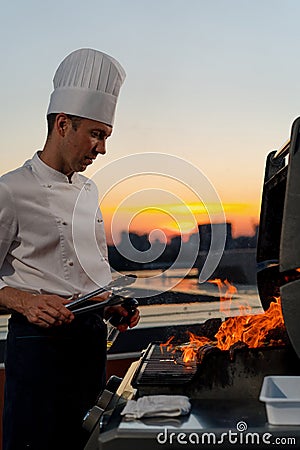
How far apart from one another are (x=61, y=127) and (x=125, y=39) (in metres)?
1.20

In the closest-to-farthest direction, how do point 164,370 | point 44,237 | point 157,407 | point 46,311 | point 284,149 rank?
point 157,407 → point 164,370 → point 284,149 → point 46,311 → point 44,237

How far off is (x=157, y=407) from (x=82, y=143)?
110 cm

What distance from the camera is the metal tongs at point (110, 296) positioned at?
2041 millimetres

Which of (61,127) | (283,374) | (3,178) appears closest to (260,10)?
(61,127)

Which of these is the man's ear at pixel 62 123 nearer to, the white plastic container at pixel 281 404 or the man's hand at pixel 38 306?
the man's hand at pixel 38 306

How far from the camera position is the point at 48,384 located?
212 centimetres

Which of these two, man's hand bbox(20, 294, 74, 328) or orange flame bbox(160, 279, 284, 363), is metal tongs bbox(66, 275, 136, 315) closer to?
man's hand bbox(20, 294, 74, 328)

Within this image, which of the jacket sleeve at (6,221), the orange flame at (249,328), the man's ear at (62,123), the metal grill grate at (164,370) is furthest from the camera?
the man's ear at (62,123)

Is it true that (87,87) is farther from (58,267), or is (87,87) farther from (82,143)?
(58,267)

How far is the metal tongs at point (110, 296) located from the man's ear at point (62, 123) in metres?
0.53

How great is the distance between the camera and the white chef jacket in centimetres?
229

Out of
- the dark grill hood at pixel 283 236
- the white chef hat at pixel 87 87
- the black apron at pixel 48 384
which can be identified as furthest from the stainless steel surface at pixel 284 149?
the black apron at pixel 48 384

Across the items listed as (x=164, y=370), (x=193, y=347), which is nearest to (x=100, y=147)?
(x=193, y=347)

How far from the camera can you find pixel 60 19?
3.28 metres
